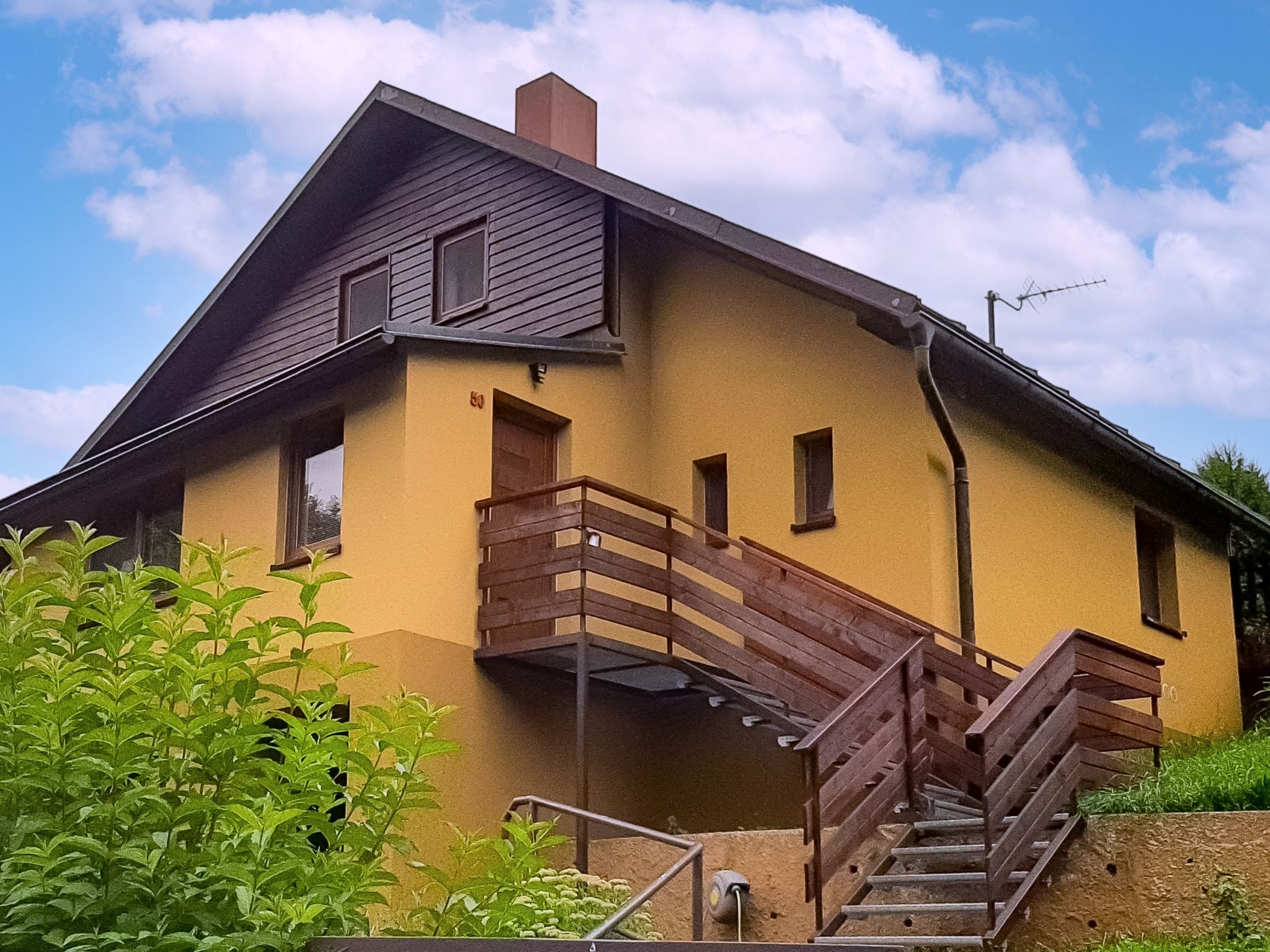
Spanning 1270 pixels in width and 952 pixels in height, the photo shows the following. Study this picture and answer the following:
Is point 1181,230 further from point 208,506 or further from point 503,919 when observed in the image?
point 503,919

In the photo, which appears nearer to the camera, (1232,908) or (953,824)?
(1232,908)

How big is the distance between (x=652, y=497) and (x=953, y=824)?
19.1 ft

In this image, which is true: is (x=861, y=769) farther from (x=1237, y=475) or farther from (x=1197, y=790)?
(x=1237, y=475)

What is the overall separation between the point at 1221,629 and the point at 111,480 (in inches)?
482

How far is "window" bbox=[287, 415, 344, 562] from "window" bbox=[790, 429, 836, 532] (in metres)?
3.89

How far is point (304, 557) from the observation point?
42.1ft

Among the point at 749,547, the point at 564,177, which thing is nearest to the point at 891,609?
the point at 749,547

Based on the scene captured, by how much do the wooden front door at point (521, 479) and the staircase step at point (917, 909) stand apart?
14.6ft

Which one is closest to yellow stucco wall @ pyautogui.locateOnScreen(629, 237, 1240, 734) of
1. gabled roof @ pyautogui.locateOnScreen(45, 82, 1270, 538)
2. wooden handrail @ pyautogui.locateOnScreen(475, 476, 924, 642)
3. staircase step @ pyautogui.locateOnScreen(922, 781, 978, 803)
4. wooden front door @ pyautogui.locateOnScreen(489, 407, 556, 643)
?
gabled roof @ pyautogui.locateOnScreen(45, 82, 1270, 538)

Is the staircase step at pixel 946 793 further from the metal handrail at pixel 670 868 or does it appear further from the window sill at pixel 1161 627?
the window sill at pixel 1161 627

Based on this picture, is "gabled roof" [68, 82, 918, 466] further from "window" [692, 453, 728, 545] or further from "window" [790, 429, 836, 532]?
"window" [692, 453, 728, 545]

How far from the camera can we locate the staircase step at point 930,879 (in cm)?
834

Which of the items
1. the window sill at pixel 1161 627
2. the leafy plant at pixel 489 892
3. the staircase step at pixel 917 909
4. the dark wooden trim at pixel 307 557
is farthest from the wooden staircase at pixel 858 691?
the leafy plant at pixel 489 892

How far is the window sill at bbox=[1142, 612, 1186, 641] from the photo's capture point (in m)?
15.4
